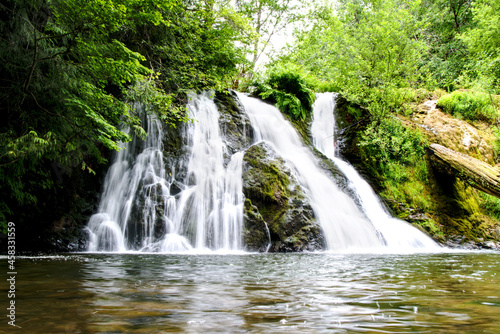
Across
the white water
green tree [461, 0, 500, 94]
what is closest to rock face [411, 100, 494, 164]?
green tree [461, 0, 500, 94]

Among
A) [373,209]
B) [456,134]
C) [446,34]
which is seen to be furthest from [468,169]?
[446,34]

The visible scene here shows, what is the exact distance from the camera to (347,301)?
2314 mm

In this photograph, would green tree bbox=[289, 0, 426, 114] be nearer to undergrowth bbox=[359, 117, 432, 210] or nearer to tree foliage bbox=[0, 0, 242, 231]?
undergrowth bbox=[359, 117, 432, 210]

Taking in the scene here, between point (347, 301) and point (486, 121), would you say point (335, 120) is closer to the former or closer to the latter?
point (486, 121)

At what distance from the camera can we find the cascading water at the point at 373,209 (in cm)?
968

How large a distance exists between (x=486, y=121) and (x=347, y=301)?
16.9 m

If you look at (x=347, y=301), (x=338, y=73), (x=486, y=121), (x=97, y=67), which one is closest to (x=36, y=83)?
(x=97, y=67)

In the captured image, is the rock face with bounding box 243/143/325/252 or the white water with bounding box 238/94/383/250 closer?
the rock face with bounding box 243/143/325/252

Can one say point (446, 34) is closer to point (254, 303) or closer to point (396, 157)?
point (396, 157)

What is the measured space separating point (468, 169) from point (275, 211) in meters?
7.01

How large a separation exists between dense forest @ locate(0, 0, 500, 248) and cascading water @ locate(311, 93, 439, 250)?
2.69ft

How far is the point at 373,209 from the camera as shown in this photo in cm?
1083

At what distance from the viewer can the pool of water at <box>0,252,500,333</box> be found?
67.0 inches

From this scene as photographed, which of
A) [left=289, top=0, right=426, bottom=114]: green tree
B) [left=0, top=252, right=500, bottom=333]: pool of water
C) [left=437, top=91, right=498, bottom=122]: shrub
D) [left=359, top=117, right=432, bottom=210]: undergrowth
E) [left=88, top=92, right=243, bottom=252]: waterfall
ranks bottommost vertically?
[left=0, top=252, right=500, bottom=333]: pool of water
